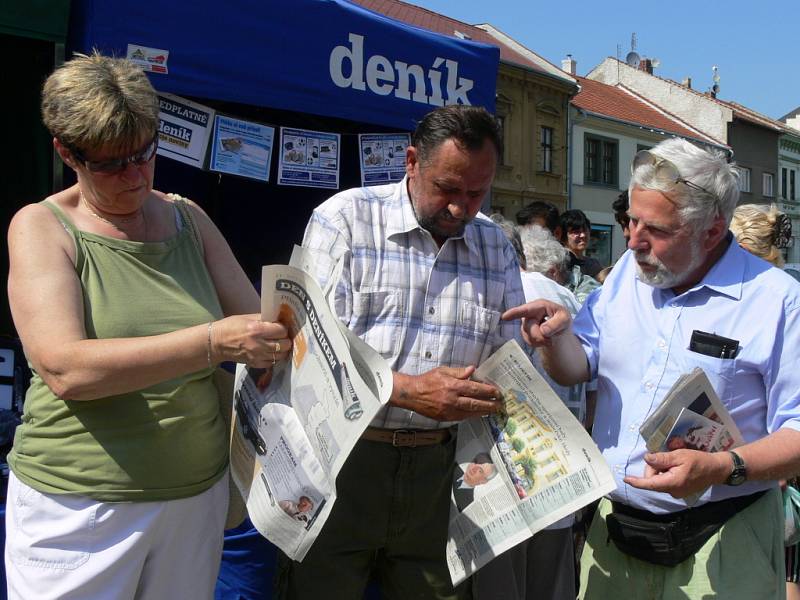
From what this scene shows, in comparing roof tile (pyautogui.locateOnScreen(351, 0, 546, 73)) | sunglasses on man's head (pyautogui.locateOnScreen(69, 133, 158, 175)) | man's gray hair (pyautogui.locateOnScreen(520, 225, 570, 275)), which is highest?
roof tile (pyautogui.locateOnScreen(351, 0, 546, 73))

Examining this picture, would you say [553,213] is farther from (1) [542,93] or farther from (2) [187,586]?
(1) [542,93]

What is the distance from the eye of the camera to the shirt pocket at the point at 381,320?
1892 mm

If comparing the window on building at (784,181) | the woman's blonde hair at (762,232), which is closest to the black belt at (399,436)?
the woman's blonde hair at (762,232)

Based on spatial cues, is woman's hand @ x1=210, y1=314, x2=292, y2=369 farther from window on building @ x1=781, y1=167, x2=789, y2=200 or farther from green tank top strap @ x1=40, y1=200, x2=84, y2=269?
window on building @ x1=781, y1=167, x2=789, y2=200

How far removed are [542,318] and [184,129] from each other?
205 cm

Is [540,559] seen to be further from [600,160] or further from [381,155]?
[600,160]

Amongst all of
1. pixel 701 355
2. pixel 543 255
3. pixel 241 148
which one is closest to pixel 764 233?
pixel 543 255

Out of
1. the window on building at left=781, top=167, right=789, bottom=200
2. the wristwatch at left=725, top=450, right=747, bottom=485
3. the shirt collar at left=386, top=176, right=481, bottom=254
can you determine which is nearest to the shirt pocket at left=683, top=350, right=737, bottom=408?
the wristwatch at left=725, top=450, right=747, bottom=485

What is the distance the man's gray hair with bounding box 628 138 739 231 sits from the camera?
1.70 m

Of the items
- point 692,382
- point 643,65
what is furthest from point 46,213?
point 643,65

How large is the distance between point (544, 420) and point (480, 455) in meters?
0.24

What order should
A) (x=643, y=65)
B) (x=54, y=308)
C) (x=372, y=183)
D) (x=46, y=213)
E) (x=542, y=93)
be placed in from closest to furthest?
(x=54, y=308) < (x=46, y=213) < (x=372, y=183) < (x=542, y=93) < (x=643, y=65)

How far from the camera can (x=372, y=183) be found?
394 centimetres

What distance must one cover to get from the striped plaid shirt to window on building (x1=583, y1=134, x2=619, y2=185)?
22.8 m
